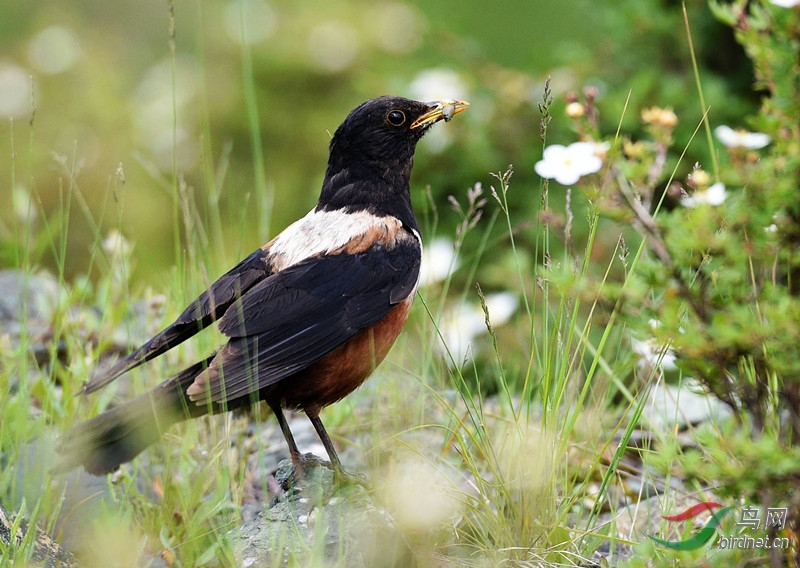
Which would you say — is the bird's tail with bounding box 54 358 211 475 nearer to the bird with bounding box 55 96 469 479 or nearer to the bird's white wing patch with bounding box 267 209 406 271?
the bird with bounding box 55 96 469 479

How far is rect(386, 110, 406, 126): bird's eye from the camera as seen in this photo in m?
3.66

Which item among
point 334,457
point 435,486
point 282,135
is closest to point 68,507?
point 334,457

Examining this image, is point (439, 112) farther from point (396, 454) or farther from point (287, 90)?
point (287, 90)

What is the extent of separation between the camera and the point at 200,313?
3129 mm

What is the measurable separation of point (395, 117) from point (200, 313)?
41.9 inches

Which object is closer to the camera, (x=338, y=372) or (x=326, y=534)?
(x=326, y=534)

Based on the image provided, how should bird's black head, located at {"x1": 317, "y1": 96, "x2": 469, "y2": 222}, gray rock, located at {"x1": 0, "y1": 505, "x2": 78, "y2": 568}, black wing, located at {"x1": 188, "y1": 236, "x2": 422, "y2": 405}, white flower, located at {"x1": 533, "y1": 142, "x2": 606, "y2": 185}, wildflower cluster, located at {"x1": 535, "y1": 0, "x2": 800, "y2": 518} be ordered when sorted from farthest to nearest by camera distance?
1. bird's black head, located at {"x1": 317, "y1": 96, "x2": 469, "y2": 222}
2. black wing, located at {"x1": 188, "y1": 236, "x2": 422, "y2": 405}
3. gray rock, located at {"x1": 0, "y1": 505, "x2": 78, "y2": 568}
4. white flower, located at {"x1": 533, "y1": 142, "x2": 606, "y2": 185}
5. wildflower cluster, located at {"x1": 535, "y1": 0, "x2": 800, "y2": 518}

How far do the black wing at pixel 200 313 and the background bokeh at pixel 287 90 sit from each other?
1.05m

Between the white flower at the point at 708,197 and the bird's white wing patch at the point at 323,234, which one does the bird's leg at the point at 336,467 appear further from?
the white flower at the point at 708,197

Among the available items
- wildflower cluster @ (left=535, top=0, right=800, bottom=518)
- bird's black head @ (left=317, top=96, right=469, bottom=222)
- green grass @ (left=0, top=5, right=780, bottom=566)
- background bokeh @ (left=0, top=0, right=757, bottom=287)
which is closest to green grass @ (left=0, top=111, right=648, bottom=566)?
green grass @ (left=0, top=5, right=780, bottom=566)

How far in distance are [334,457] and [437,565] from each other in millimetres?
603

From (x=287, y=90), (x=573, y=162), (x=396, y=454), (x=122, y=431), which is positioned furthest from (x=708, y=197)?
(x=287, y=90)

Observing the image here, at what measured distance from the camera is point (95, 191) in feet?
23.5

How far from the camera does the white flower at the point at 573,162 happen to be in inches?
92.1
